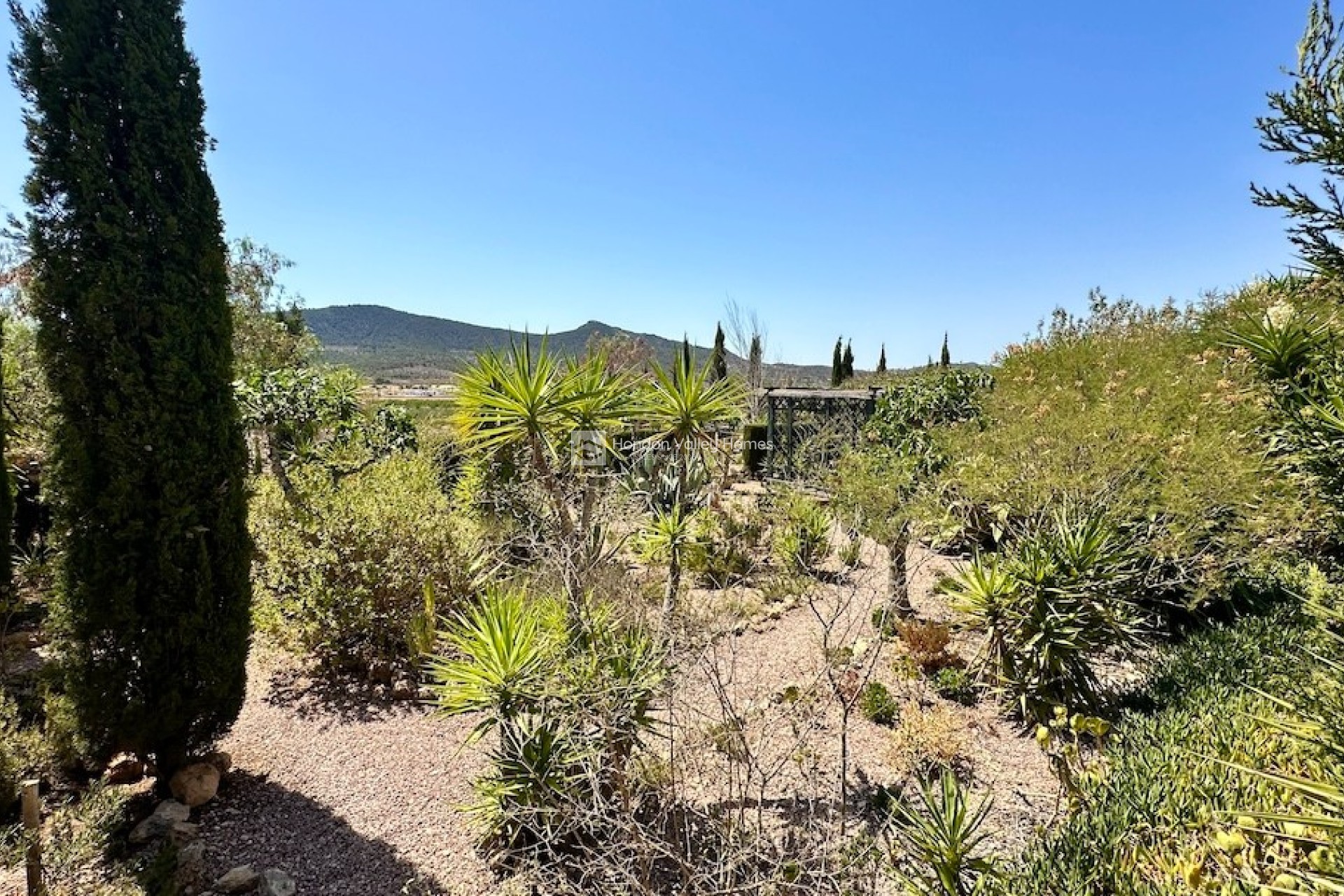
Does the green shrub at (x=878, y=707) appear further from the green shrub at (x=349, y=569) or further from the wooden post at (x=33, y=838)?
the wooden post at (x=33, y=838)

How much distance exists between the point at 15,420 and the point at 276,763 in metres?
5.37

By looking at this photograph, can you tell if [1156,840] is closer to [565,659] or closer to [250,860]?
[565,659]

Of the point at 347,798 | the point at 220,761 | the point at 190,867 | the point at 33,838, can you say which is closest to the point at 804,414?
the point at 347,798

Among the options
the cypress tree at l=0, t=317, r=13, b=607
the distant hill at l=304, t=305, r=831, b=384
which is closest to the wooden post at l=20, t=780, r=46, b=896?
the cypress tree at l=0, t=317, r=13, b=607

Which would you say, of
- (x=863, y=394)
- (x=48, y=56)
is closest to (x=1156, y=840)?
(x=48, y=56)

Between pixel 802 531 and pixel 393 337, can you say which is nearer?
pixel 802 531

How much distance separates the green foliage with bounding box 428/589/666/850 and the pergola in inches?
393

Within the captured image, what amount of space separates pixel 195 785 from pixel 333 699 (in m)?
1.46

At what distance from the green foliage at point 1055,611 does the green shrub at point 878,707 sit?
3.40 ft

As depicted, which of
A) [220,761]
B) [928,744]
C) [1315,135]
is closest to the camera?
[1315,135]

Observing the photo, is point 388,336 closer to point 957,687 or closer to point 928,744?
point 957,687

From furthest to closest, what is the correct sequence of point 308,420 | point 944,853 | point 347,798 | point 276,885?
point 308,420, point 347,798, point 276,885, point 944,853

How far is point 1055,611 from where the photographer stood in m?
4.97

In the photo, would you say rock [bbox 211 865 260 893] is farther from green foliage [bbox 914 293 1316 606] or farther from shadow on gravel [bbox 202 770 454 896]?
green foliage [bbox 914 293 1316 606]
